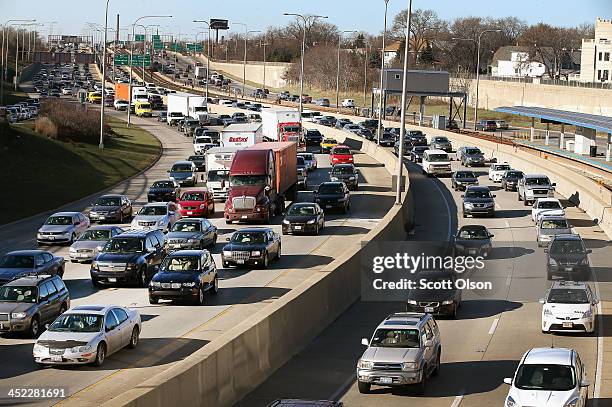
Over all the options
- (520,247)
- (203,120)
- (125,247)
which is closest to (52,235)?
(125,247)

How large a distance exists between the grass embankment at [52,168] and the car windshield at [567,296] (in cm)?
3071

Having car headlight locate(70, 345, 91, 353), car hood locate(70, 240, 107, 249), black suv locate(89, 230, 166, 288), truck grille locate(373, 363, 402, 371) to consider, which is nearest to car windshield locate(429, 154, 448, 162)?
car hood locate(70, 240, 107, 249)

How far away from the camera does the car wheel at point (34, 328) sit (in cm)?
2815

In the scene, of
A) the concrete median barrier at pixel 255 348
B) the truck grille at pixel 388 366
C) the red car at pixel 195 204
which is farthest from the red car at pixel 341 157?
the truck grille at pixel 388 366

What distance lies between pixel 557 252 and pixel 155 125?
8700cm

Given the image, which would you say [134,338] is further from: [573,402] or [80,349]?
[573,402]

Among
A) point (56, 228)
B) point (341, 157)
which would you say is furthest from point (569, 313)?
point (341, 157)

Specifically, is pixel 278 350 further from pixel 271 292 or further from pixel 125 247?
pixel 125 247

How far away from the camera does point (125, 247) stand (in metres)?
37.2

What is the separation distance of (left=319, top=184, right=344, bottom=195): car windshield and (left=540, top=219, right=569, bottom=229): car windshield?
12530mm

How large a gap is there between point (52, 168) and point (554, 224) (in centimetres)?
3498

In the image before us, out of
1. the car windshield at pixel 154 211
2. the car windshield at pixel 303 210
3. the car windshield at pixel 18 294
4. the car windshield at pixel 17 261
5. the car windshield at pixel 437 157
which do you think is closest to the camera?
the car windshield at pixel 18 294

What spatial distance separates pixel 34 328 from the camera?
92.7 feet

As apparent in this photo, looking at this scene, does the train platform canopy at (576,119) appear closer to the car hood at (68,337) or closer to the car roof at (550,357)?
the car roof at (550,357)
